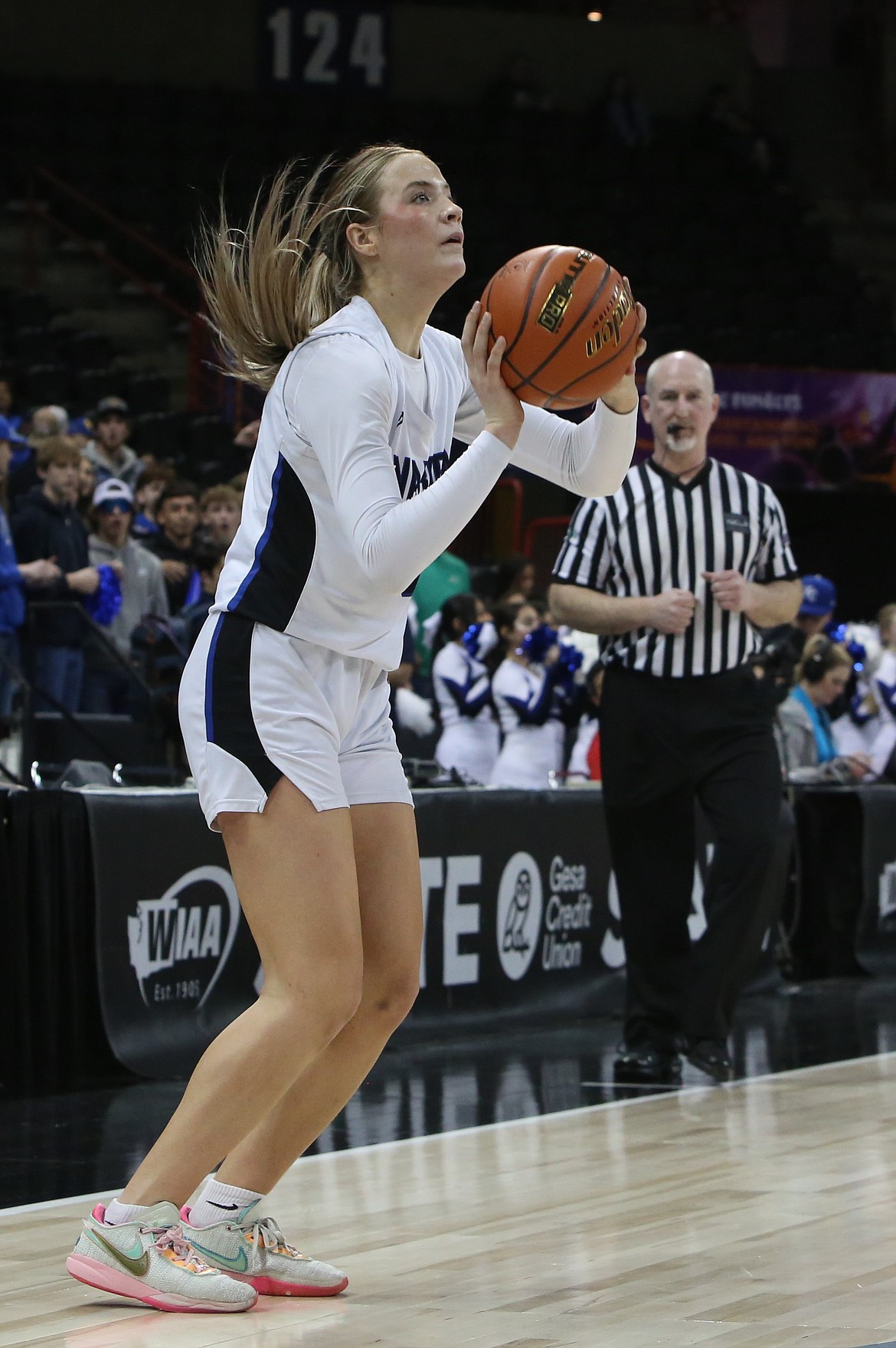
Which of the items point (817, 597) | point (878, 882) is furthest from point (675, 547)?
point (817, 597)

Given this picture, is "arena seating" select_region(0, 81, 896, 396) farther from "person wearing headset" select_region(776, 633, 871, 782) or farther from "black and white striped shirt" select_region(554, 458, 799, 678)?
"black and white striped shirt" select_region(554, 458, 799, 678)

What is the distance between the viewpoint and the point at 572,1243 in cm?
381

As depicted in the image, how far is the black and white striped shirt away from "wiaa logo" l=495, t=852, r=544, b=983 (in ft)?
4.52

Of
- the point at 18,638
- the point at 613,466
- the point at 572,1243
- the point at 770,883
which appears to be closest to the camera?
the point at 613,466

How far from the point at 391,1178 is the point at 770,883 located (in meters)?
2.17

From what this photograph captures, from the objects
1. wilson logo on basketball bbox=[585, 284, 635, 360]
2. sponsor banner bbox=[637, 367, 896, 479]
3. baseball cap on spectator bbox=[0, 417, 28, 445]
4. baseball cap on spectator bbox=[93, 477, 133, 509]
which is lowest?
wilson logo on basketball bbox=[585, 284, 635, 360]

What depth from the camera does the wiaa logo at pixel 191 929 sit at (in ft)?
20.1

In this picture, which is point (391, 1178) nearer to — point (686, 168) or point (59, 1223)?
point (59, 1223)

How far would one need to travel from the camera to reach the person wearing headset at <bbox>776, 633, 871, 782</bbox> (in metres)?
9.87

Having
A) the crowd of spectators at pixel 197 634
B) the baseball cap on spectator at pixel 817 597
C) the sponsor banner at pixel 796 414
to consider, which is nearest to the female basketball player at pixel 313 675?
the crowd of spectators at pixel 197 634

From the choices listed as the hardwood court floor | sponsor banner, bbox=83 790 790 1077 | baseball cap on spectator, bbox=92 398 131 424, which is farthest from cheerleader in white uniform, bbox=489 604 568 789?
the hardwood court floor

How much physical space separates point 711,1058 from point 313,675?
3095 millimetres

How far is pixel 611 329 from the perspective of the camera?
11.1 feet

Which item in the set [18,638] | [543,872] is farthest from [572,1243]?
[18,638]
